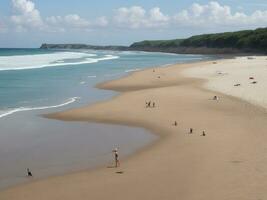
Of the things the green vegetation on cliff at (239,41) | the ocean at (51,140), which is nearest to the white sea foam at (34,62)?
the green vegetation on cliff at (239,41)

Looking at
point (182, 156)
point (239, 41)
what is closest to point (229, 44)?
point (239, 41)

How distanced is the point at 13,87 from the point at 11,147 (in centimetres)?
2407

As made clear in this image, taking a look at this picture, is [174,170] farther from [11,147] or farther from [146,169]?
[11,147]

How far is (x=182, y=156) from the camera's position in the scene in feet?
57.8

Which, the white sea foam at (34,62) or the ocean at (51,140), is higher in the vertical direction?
the ocean at (51,140)

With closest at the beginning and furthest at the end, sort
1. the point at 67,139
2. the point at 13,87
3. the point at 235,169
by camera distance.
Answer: the point at 235,169, the point at 67,139, the point at 13,87

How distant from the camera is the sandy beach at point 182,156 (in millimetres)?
13643

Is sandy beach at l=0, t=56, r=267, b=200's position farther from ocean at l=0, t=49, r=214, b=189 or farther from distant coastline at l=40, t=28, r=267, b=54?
distant coastline at l=40, t=28, r=267, b=54

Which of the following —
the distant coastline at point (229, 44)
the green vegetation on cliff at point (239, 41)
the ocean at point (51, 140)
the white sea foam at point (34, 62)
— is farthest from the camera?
the distant coastline at point (229, 44)

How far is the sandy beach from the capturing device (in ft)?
44.8

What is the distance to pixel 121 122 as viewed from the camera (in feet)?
82.4

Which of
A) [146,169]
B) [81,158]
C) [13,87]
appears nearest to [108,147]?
[81,158]

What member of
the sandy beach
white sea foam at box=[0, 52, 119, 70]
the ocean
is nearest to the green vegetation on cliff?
white sea foam at box=[0, 52, 119, 70]

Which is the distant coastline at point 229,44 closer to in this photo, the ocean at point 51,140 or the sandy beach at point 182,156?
the sandy beach at point 182,156
